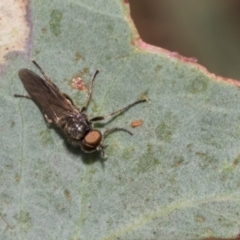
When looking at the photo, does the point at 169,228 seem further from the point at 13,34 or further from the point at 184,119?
the point at 13,34

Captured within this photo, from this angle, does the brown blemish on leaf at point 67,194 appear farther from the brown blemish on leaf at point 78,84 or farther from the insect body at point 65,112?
the brown blemish on leaf at point 78,84

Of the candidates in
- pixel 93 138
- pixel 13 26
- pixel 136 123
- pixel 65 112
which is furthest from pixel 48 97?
pixel 136 123

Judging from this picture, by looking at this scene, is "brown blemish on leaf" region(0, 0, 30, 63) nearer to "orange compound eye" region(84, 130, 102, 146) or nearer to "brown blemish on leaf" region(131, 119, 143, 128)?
"orange compound eye" region(84, 130, 102, 146)

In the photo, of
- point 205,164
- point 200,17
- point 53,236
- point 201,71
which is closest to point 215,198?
point 205,164

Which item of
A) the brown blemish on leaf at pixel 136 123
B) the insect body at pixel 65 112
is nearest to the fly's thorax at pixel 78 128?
the insect body at pixel 65 112

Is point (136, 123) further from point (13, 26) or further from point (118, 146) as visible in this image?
point (13, 26)

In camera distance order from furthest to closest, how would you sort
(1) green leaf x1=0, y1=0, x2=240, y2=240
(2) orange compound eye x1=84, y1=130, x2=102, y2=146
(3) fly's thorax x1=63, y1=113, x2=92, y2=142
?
(3) fly's thorax x1=63, y1=113, x2=92, y2=142
(2) orange compound eye x1=84, y1=130, x2=102, y2=146
(1) green leaf x1=0, y1=0, x2=240, y2=240

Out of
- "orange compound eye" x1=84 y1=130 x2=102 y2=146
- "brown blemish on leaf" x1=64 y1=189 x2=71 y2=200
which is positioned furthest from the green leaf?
"orange compound eye" x1=84 y1=130 x2=102 y2=146
